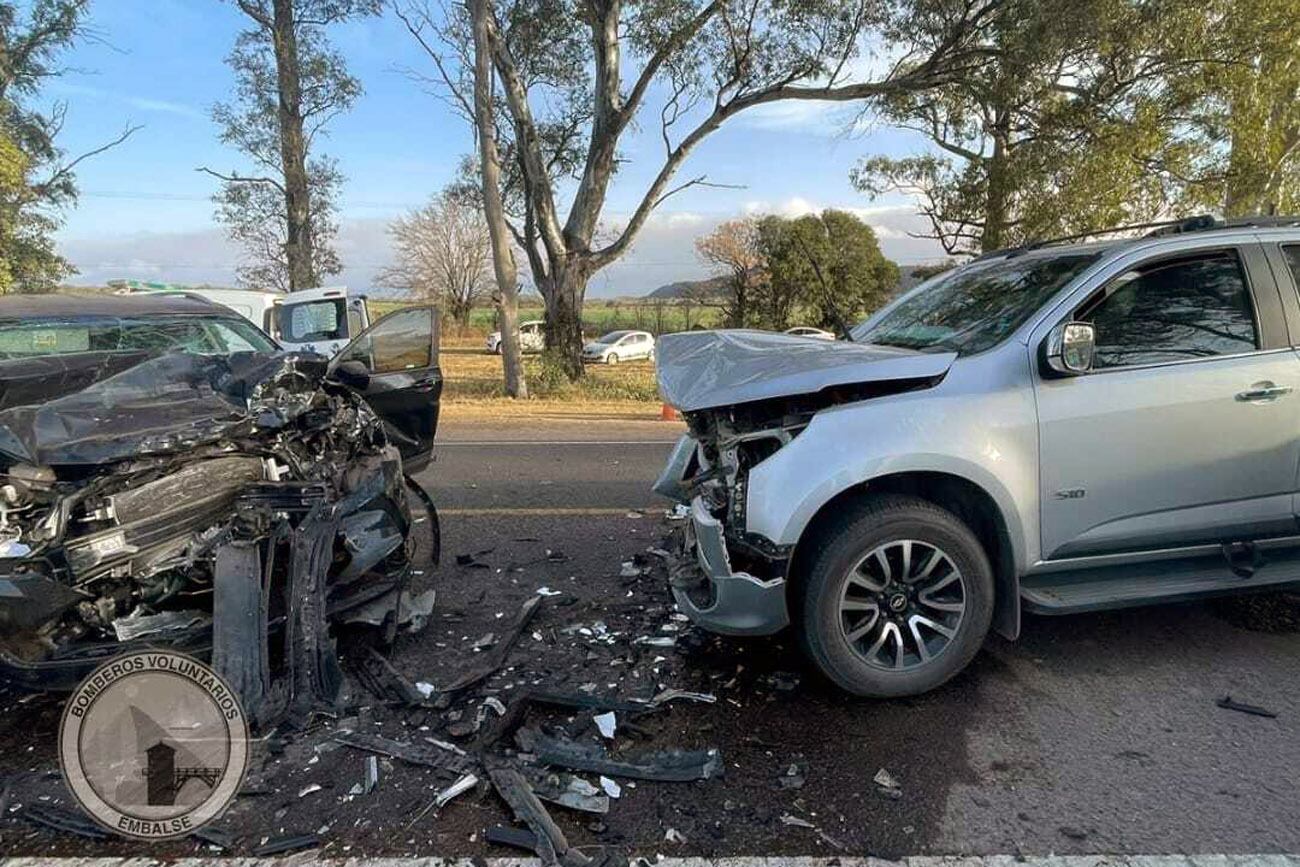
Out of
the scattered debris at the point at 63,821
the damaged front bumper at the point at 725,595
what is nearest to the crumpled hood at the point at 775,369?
the damaged front bumper at the point at 725,595

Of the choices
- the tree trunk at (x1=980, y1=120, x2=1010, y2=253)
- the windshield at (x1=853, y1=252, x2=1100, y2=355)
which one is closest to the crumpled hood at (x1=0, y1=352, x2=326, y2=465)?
the windshield at (x1=853, y1=252, x2=1100, y2=355)

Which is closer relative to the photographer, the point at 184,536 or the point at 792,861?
the point at 792,861

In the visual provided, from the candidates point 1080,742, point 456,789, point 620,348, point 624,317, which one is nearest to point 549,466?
point 456,789

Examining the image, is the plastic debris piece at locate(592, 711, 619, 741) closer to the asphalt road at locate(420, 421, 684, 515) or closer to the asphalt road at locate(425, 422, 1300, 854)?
the asphalt road at locate(425, 422, 1300, 854)

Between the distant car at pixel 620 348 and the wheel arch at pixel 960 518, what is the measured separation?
28439 millimetres

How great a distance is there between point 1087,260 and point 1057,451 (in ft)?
3.41

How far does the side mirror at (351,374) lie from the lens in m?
4.67

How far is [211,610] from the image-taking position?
3.26 metres

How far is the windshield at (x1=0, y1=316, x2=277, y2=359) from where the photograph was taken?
4953 millimetres

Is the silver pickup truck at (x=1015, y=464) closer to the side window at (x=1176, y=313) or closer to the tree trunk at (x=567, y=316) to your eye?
the side window at (x=1176, y=313)

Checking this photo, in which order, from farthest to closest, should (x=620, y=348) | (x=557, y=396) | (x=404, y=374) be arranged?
(x=620, y=348), (x=557, y=396), (x=404, y=374)

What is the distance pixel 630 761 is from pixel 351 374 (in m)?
3.05

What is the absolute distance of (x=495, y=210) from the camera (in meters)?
15.5

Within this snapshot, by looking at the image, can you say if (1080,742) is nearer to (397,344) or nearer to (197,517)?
(197,517)
